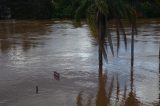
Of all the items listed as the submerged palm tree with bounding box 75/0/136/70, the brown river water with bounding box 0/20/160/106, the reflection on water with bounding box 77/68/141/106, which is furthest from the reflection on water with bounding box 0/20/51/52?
the submerged palm tree with bounding box 75/0/136/70

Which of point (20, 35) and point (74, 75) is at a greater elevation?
point (74, 75)

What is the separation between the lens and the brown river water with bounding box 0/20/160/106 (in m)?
26.8

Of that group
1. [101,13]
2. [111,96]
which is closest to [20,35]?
[101,13]

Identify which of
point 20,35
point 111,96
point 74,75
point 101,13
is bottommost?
point 20,35

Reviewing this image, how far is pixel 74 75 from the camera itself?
113ft

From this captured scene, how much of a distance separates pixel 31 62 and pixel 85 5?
513 inches

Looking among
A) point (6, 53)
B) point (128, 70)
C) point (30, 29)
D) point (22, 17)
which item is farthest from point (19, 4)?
point (128, 70)

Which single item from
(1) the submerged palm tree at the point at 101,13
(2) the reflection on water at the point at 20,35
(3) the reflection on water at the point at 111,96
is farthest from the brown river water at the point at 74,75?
(1) the submerged palm tree at the point at 101,13

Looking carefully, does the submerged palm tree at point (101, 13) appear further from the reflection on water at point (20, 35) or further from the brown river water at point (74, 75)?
the reflection on water at point (20, 35)

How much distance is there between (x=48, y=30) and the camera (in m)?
74.3

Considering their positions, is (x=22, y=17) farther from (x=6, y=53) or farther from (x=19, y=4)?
(x=6, y=53)

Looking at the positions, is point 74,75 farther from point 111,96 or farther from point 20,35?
point 20,35

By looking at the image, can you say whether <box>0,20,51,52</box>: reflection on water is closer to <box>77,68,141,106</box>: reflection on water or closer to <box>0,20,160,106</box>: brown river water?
<box>0,20,160,106</box>: brown river water

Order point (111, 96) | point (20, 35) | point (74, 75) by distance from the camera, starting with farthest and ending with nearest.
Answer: point (20, 35) → point (74, 75) → point (111, 96)
